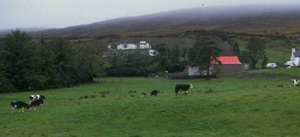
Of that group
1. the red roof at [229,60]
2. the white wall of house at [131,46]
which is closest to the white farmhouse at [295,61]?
the red roof at [229,60]

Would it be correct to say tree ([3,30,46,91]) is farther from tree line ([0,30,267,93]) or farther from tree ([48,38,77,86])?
tree ([48,38,77,86])

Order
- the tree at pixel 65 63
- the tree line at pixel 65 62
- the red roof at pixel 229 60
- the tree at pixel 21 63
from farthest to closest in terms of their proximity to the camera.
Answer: the red roof at pixel 229 60 < the tree at pixel 65 63 < the tree line at pixel 65 62 < the tree at pixel 21 63

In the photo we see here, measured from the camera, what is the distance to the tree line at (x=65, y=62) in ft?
196

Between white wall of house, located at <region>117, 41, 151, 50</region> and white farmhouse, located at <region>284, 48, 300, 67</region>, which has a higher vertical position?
white wall of house, located at <region>117, 41, 151, 50</region>

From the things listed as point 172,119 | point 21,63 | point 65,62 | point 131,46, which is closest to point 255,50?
point 65,62

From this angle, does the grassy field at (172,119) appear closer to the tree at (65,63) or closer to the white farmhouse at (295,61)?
the tree at (65,63)

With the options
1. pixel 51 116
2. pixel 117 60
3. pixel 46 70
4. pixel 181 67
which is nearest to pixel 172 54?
pixel 181 67

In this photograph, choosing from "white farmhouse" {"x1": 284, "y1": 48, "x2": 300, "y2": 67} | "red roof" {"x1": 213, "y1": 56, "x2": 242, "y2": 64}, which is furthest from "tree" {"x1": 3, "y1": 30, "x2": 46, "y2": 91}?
"white farmhouse" {"x1": 284, "y1": 48, "x2": 300, "y2": 67}

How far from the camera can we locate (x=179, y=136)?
14.1m

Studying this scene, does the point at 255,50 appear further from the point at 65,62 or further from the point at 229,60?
the point at 65,62

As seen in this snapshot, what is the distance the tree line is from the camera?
196 ft

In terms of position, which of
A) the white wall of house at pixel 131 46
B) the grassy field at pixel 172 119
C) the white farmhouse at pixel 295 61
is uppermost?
the white wall of house at pixel 131 46

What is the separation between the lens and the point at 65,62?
3012 inches

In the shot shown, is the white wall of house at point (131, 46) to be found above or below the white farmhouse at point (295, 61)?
above
